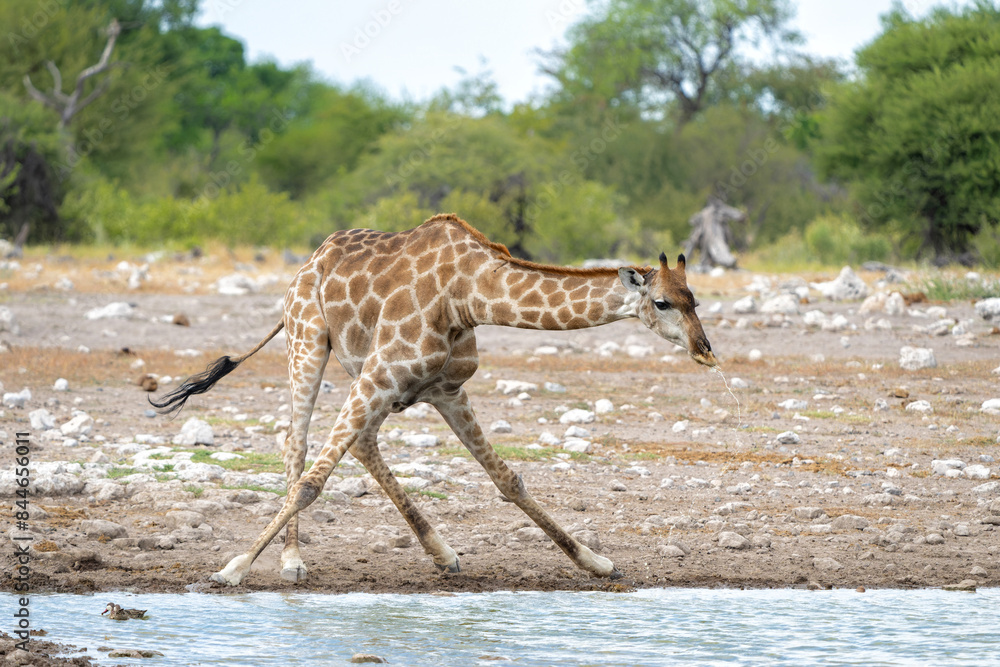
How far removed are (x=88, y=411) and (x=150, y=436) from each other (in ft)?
4.47

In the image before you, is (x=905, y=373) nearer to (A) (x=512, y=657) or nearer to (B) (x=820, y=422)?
(B) (x=820, y=422)

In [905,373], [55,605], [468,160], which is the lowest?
[55,605]

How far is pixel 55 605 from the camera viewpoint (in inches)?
214

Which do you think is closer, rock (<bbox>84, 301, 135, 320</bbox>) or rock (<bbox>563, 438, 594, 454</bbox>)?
rock (<bbox>563, 438, 594, 454</bbox>)

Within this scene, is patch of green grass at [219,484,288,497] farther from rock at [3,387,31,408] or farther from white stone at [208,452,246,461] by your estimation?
rock at [3,387,31,408]

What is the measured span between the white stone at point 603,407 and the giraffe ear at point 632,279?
4.99 metres

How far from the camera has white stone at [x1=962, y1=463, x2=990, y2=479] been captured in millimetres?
7854

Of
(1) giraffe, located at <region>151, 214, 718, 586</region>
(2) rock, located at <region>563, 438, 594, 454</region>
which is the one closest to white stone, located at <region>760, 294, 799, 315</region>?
(2) rock, located at <region>563, 438, 594, 454</region>

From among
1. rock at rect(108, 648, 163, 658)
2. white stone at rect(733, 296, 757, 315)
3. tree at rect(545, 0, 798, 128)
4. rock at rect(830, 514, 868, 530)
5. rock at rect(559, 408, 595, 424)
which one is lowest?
rock at rect(108, 648, 163, 658)

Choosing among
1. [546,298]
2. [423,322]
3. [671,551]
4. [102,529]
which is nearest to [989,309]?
[671,551]

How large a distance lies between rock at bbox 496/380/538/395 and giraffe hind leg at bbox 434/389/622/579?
16.5 ft

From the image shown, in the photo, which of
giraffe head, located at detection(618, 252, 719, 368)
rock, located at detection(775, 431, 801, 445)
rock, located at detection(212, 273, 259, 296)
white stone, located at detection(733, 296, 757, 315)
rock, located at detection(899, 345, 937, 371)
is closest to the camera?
giraffe head, located at detection(618, 252, 719, 368)

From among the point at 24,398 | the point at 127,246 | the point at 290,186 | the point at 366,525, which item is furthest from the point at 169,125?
the point at 366,525

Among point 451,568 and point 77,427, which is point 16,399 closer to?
point 77,427
